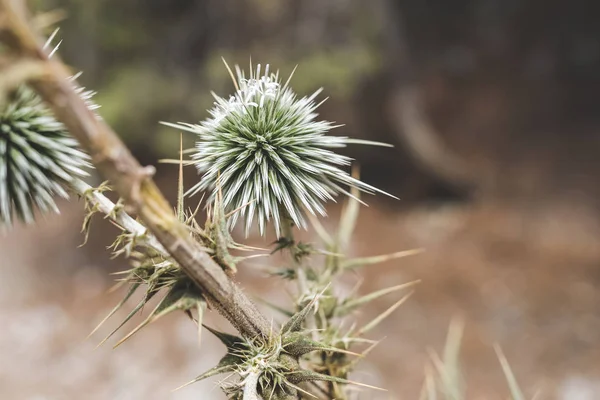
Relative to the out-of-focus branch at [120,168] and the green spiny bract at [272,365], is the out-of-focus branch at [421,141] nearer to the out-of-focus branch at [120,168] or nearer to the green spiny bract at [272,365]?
the green spiny bract at [272,365]

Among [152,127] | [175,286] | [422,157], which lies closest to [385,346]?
[422,157]

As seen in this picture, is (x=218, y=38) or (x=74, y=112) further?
(x=218, y=38)

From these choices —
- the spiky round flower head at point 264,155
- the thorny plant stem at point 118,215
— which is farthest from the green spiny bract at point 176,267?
the spiky round flower head at point 264,155

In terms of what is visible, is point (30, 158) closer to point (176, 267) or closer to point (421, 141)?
point (176, 267)

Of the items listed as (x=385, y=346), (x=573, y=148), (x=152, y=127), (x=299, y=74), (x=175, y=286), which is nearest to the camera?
(x=175, y=286)

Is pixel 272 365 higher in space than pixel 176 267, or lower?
lower

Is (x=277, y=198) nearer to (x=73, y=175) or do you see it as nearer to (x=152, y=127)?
(x=73, y=175)

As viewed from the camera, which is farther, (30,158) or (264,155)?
(264,155)

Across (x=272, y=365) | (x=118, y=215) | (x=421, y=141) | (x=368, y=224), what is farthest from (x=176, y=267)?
(x=421, y=141)
